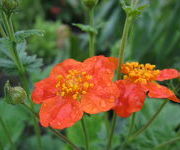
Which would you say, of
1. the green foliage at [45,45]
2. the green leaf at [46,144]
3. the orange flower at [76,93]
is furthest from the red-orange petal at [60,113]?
the green foliage at [45,45]

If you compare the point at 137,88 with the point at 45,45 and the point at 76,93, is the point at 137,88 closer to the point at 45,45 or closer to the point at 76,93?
the point at 76,93

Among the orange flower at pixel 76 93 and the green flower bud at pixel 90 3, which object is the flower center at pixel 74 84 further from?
the green flower bud at pixel 90 3

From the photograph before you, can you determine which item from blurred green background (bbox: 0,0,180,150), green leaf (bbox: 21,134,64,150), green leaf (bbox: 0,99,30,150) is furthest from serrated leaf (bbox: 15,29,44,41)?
green leaf (bbox: 21,134,64,150)

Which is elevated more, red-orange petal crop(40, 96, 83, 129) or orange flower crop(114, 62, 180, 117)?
orange flower crop(114, 62, 180, 117)

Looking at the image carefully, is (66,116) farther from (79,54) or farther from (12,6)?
(79,54)

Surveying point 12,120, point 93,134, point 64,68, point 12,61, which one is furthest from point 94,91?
point 12,120

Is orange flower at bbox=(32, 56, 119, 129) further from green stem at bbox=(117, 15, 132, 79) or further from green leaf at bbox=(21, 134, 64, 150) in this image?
green leaf at bbox=(21, 134, 64, 150)

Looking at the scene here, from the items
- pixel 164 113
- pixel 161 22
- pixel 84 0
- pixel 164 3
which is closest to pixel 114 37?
pixel 161 22
